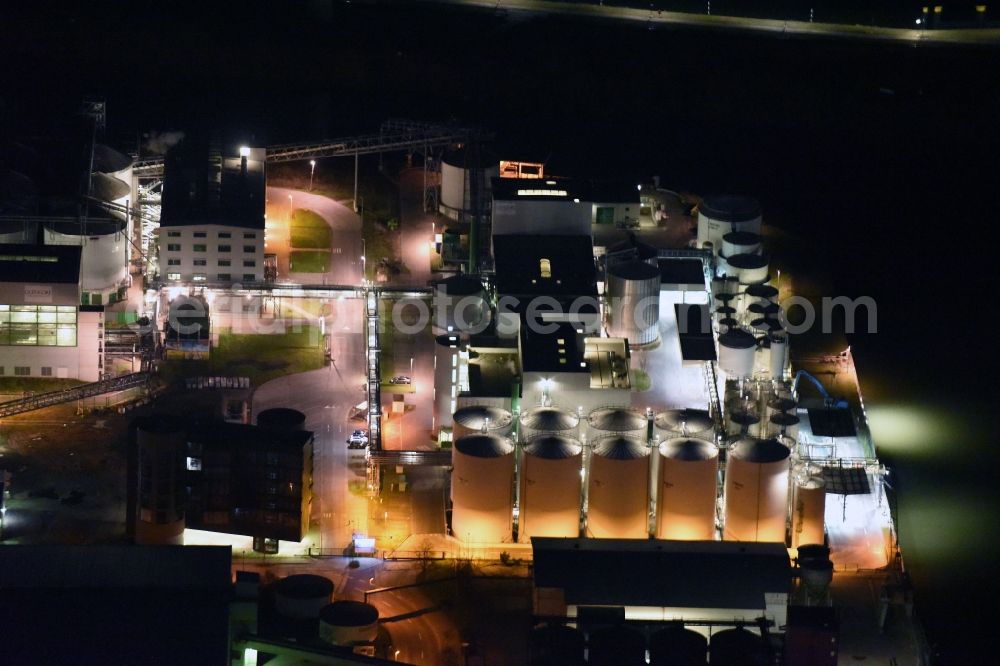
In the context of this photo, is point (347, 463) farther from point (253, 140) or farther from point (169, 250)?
point (253, 140)

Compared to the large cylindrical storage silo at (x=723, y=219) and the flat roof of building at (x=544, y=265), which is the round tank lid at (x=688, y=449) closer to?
the flat roof of building at (x=544, y=265)

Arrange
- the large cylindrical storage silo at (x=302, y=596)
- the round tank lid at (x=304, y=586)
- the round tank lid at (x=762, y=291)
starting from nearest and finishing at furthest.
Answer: the large cylindrical storage silo at (x=302, y=596) < the round tank lid at (x=304, y=586) < the round tank lid at (x=762, y=291)

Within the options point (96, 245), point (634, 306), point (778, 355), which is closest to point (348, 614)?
point (634, 306)

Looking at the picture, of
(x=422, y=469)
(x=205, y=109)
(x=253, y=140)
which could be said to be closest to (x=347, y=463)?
(x=422, y=469)

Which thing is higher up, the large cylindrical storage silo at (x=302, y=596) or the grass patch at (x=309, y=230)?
the grass patch at (x=309, y=230)

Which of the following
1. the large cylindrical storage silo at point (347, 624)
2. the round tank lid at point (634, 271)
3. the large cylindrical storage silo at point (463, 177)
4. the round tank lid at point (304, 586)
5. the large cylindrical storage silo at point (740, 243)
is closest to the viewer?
the large cylindrical storage silo at point (347, 624)

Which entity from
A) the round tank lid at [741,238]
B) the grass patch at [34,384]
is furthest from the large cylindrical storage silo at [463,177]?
the grass patch at [34,384]

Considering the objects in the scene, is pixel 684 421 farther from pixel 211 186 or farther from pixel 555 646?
pixel 211 186

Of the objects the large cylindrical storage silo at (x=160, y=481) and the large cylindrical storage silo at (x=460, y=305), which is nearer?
the large cylindrical storage silo at (x=160, y=481)
